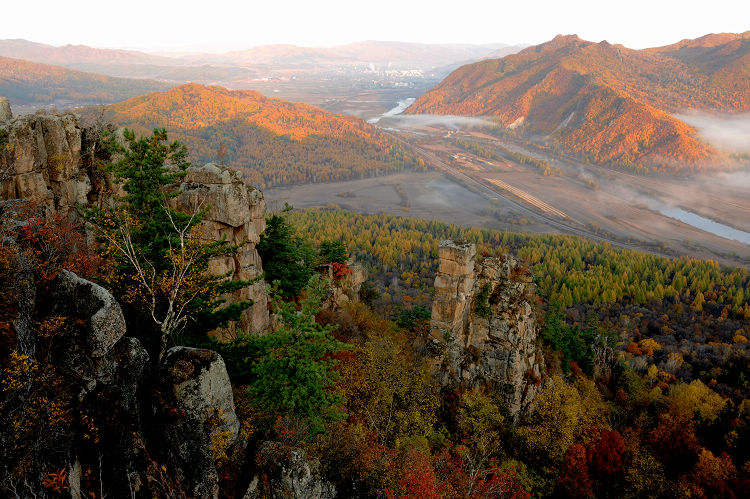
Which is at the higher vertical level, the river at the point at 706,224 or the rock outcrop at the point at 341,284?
the rock outcrop at the point at 341,284

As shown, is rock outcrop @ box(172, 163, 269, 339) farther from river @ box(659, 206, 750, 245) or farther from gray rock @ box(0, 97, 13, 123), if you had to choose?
river @ box(659, 206, 750, 245)

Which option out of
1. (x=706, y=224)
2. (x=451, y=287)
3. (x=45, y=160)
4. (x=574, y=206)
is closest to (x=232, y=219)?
(x=45, y=160)

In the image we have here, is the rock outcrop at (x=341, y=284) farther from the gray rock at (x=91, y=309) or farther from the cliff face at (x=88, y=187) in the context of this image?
the gray rock at (x=91, y=309)

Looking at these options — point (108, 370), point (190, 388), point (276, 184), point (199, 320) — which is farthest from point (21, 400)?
point (276, 184)

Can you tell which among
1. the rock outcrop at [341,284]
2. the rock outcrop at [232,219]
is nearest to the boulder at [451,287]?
the rock outcrop at [341,284]

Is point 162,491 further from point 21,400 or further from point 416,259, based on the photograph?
point 416,259

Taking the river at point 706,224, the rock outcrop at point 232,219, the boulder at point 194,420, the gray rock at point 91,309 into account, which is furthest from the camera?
the river at point 706,224

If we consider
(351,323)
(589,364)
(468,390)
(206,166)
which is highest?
(206,166)
